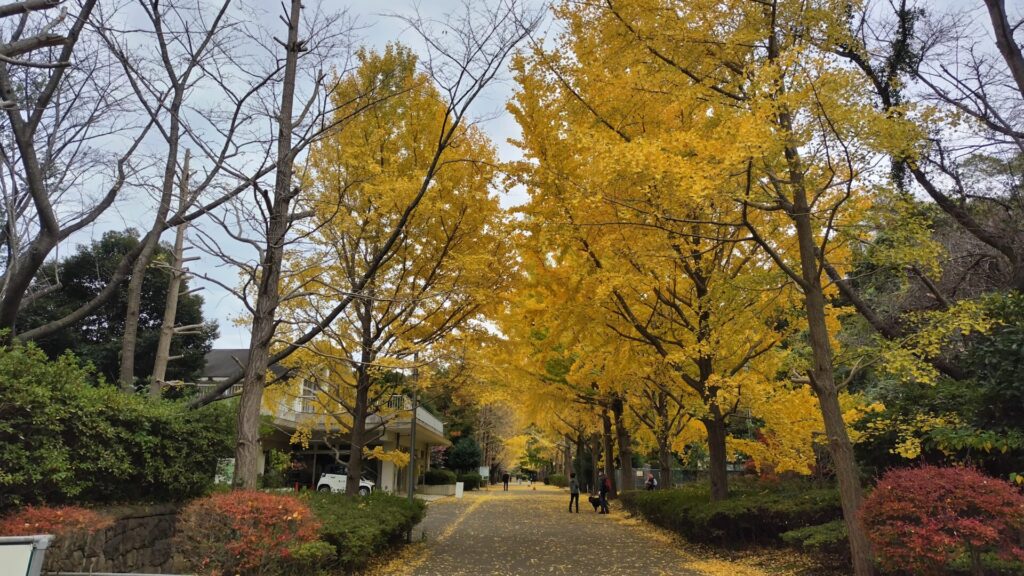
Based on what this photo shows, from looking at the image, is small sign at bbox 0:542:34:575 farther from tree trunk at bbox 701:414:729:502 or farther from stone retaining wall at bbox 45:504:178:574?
tree trunk at bbox 701:414:729:502

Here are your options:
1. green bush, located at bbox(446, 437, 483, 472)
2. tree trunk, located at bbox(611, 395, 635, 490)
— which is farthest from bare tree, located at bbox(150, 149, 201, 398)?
green bush, located at bbox(446, 437, 483, 472)

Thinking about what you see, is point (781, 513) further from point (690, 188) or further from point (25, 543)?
point (25, 543)

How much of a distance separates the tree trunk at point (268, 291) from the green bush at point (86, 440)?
81 cm

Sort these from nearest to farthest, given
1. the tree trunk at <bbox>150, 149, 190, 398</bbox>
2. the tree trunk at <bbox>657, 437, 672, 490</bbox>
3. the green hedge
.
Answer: the tree trunk at <bbox>150, 149, 190, 398</bbox>
the green hedge
the tree trunk at <bbox>657, 437, 672, 490</bbox>

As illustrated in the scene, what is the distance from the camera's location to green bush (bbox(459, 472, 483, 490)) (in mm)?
37469

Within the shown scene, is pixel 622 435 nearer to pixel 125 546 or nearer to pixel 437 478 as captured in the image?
pixel 125 546

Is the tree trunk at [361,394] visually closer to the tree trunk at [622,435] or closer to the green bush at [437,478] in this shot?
the tree trunk at [622,435]

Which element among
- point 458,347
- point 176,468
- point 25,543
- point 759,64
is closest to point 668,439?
point 458,347

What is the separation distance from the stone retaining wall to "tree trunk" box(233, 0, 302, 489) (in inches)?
37.3

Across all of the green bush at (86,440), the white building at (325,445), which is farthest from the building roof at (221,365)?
the green bush at (86,440)

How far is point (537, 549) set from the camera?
11.1 m

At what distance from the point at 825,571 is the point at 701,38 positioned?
281 inches

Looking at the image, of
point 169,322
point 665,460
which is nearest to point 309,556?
point 169,322

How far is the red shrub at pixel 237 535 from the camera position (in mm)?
5188
